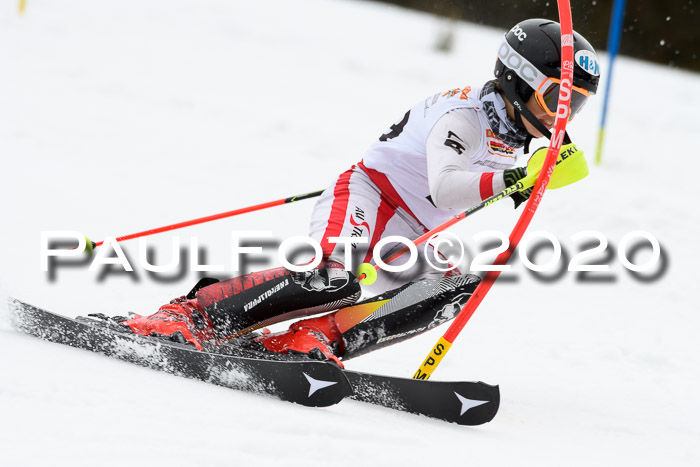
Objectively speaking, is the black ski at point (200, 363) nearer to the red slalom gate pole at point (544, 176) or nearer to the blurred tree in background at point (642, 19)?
the red slalom gate pole at point (544, 176)

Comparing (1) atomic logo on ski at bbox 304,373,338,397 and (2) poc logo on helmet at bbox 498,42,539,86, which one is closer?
(1) atomic logo on ski at bbox 304,373,338,397

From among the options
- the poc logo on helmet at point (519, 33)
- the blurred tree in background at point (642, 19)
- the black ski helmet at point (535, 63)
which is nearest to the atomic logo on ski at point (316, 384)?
the black ski helmet at point (535, 63)

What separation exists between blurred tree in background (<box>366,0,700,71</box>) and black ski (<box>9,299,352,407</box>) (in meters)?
8.56

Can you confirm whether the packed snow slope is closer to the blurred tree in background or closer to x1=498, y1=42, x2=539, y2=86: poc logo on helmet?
the blurred tree in background

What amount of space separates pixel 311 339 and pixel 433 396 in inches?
20.9

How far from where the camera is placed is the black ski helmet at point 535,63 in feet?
9.34

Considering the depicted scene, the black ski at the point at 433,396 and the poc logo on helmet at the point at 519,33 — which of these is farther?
the poc logo on helmet at the point at 519,33

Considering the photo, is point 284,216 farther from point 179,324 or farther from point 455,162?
point 455,162

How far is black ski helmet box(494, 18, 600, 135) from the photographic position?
2.85 metres

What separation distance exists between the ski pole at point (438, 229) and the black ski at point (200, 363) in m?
0.43

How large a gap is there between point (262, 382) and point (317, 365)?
207mm

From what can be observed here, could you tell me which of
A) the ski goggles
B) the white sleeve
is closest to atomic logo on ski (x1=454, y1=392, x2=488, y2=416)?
the white sleeve

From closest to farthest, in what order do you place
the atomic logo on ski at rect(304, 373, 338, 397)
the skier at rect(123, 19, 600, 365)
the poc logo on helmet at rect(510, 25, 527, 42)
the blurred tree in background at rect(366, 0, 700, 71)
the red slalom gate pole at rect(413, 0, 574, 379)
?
the atomic logo on ski at rect(304, 373, 338, 397)
the red slalom gate pole at rect(413, 0, 574, 379)
the skier at rect(123, 19, 600, 365)
the poc logo on helmet at rect(510, 25, 527, 42)
the blurred tree in background at rect(366, 0, 700, 71)

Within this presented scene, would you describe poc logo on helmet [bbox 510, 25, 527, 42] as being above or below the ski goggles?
above
